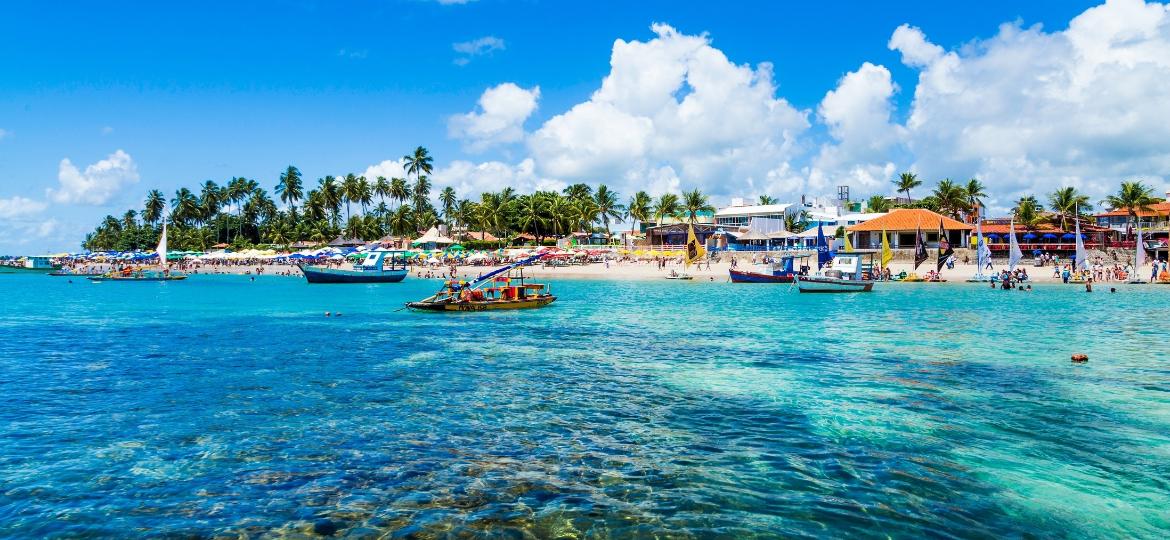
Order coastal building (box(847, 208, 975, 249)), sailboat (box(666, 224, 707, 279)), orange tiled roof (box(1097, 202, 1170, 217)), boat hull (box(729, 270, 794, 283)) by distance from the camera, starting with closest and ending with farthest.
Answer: boat hull (box(729, 270, 794, 283)) → sailboat (box(666, 224, 707, 279)) → coastal building (box(847, 208, 975, 249)) → orange tiled roof (box(1097, 202, 1170, 217))

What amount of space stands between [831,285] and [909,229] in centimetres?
2816

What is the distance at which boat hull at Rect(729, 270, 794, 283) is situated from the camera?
219 ft

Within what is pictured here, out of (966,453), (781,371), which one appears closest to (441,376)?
(781,371)

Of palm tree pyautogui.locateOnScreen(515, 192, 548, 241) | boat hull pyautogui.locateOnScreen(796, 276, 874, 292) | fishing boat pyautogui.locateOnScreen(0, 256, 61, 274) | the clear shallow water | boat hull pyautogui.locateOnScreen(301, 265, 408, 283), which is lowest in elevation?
the clear shallow water

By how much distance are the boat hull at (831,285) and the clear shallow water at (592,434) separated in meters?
26.2

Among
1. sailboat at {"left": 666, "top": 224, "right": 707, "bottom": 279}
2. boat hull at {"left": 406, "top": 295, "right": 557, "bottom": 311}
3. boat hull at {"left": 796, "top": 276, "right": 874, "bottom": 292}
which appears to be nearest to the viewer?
boat hull at {"left": 406, "top": 295, "right": 557, "bottom": 311}

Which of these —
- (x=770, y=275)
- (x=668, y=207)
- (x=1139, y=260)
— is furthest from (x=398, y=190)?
(x=1139, y=260)

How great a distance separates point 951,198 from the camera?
99.2 meters

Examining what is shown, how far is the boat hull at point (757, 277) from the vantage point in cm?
6688

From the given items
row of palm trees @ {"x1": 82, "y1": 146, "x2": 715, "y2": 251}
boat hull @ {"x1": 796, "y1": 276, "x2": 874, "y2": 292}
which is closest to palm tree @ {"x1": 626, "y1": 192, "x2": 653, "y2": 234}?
row of palm trees @ {"x1": 82, "y1": 146, "x2": 715, "y2": 251}

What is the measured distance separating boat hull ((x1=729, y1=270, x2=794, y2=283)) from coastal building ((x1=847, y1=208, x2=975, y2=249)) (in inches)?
727

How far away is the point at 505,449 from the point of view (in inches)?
480

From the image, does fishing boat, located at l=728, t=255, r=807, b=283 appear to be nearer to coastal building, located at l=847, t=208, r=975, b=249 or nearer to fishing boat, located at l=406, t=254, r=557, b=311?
coastal building, located at l=847, t=208, r=975, b=249

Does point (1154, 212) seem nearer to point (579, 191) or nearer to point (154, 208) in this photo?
point (579, 191)
